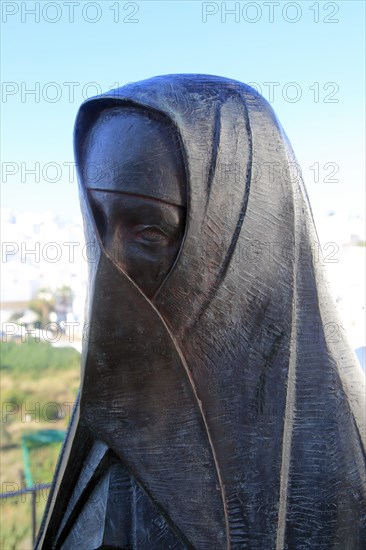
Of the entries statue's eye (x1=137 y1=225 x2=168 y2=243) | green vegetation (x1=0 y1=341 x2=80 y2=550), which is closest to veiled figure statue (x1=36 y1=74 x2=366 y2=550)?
statue's eye (x1=137 y1=225 x2=168 y2=243)

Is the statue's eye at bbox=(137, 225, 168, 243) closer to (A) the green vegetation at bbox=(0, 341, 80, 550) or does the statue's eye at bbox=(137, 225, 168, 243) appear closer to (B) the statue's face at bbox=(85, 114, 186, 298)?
(B) the statue's face at bbox=(85, 114, 186, 298)

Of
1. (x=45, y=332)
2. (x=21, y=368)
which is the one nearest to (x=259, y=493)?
(x=45, y=332)

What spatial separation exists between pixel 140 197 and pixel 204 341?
10.6 inches

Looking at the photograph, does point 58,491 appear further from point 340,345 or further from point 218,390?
point 340,345

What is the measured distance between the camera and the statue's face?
101cm

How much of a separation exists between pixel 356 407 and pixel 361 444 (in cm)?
7

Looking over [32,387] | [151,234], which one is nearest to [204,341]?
[151,234]

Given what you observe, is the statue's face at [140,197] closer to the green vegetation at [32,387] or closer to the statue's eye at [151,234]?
the statue's eye at [151,234]

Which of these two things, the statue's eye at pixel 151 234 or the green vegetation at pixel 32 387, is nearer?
the statue's eye at pixel 151 234

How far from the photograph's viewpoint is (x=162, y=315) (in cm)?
103

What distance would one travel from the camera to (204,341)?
3.43 feet

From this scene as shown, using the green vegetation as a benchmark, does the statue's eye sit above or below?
above

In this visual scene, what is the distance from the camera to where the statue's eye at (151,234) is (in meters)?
1.02

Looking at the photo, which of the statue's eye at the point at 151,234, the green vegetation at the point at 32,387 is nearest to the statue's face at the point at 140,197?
the statue's eye at the point at 151,234
